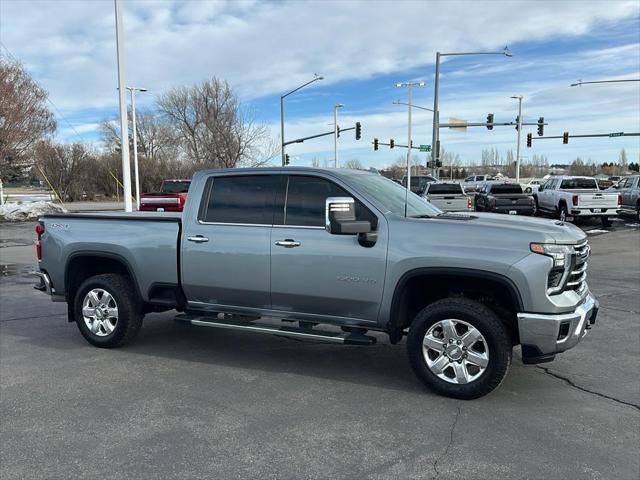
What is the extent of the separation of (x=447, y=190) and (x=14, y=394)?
18.1 m

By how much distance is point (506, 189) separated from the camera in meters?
22.2

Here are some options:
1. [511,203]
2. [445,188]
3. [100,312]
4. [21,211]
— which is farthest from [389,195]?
[21,211]

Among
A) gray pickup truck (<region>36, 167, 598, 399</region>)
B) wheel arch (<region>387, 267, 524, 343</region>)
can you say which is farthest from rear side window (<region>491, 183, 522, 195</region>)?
wheel arch (<region>387, 267, 524, 343</region>)

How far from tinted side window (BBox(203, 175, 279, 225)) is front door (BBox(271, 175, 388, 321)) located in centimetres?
20

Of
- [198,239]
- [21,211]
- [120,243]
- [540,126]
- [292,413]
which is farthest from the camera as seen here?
[540,126]

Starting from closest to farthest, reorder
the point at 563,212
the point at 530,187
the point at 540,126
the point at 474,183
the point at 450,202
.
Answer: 1. the point at 450,202
2. the point at 563,212
3. the point at 540,126
4. the point at 530,187
5. the point at 474,183

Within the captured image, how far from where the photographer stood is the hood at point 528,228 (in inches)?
162

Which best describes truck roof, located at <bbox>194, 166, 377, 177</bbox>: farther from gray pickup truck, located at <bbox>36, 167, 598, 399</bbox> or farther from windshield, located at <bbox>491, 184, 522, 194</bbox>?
windshield, located at <bbox>491, 184, 522, 194</bbox>

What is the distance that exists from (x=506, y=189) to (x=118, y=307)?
19.4 metres

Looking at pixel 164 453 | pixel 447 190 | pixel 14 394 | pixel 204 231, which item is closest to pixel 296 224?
pixel 204 231

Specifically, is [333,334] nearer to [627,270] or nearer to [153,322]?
[153,322]

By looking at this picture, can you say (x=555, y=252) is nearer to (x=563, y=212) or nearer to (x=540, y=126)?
(x=563, y=212)

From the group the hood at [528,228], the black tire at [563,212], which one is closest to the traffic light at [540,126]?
the black tire at [563,212]

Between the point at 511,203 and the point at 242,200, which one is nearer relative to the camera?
the point at 242,200
